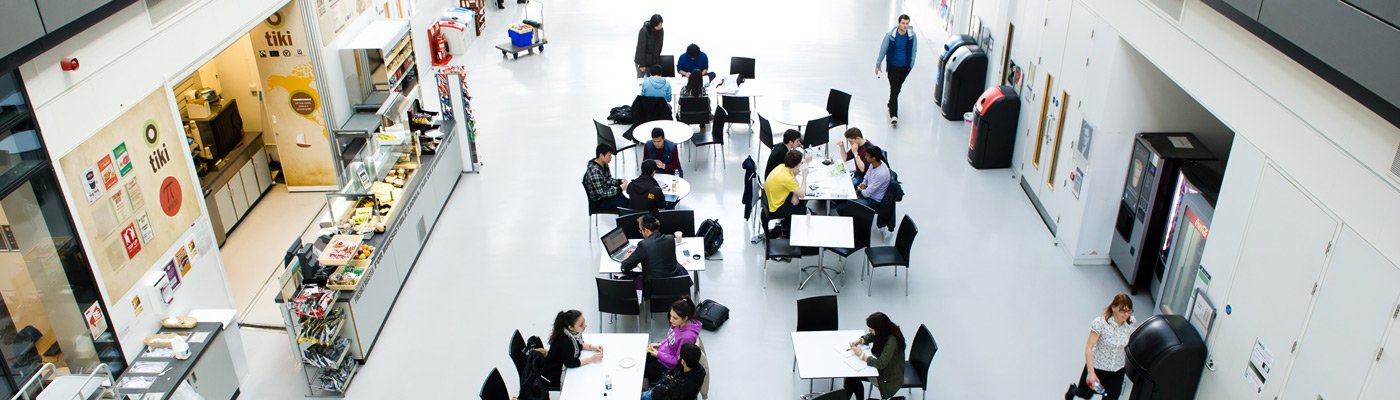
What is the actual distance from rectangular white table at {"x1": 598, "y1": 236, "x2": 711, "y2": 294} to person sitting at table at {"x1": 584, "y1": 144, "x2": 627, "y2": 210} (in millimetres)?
926

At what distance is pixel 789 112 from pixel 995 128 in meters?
2.64

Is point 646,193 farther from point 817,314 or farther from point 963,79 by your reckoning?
point 963,79

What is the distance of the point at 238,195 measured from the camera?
10.5m

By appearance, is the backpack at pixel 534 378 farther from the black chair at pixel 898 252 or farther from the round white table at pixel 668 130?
the round white table at pixel 668 130

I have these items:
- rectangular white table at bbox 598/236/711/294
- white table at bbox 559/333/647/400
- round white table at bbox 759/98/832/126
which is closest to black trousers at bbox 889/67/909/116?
round white table at bbox 759/98/832/126

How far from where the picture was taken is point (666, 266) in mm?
8172

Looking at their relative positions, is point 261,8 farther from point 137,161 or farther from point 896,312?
point 896,312

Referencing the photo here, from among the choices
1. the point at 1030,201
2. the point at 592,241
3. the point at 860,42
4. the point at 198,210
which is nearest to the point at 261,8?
the point at 198,210

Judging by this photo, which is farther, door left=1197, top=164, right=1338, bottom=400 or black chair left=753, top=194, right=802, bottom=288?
black chair left=753, top=194, right=802, bottom=288

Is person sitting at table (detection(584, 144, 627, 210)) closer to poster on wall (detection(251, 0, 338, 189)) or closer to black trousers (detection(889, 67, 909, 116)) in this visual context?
poster on wall (detection(251, 0, 338, 189))

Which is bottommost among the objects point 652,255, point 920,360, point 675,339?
point 920,360

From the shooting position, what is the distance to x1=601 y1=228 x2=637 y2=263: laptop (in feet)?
28.0

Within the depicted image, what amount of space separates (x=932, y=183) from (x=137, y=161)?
850 centimetres

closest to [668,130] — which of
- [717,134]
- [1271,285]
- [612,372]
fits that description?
[717,134]
